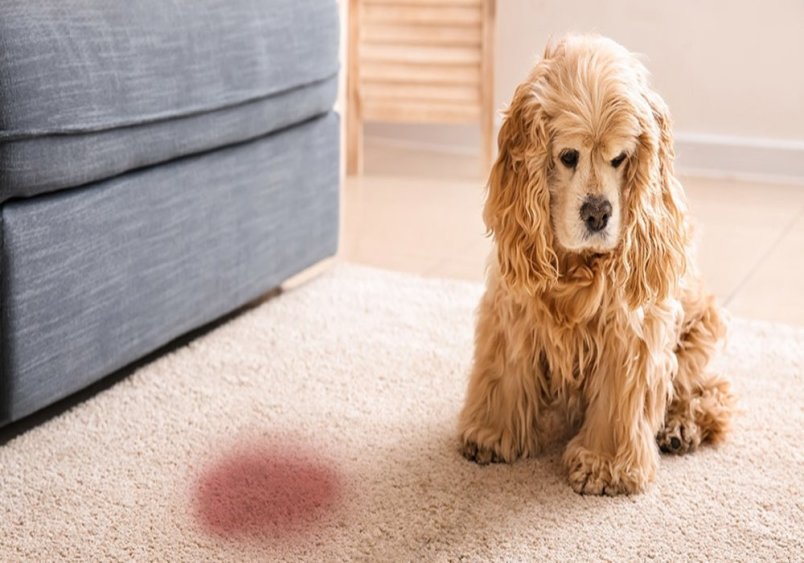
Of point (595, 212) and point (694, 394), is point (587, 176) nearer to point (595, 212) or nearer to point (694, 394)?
point (595, 212)

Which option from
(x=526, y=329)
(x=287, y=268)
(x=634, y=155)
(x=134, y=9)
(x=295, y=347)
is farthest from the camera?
(x=287, y=268)

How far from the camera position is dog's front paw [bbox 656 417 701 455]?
5.81 feet

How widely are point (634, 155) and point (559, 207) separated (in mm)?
128

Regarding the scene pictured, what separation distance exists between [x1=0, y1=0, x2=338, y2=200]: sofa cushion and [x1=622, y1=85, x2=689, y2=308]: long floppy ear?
33.2 inches

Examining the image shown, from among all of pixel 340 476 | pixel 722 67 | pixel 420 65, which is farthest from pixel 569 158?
pixel 722 67

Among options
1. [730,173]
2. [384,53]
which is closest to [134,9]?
[384,53]

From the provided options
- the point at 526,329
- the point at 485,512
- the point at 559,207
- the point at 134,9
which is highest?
the point at 134,9

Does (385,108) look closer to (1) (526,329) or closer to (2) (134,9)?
(2) (134,9)

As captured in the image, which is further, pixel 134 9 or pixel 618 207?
pixel 134 9

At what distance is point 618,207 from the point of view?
5.07 feet

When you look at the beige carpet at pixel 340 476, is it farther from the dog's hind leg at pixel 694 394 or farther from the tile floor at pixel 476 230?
the tile floor at pixel 476 230

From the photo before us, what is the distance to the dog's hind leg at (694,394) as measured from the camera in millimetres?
1776

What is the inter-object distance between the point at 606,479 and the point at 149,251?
0.89 meters

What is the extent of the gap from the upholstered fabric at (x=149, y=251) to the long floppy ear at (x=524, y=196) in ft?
2.19
